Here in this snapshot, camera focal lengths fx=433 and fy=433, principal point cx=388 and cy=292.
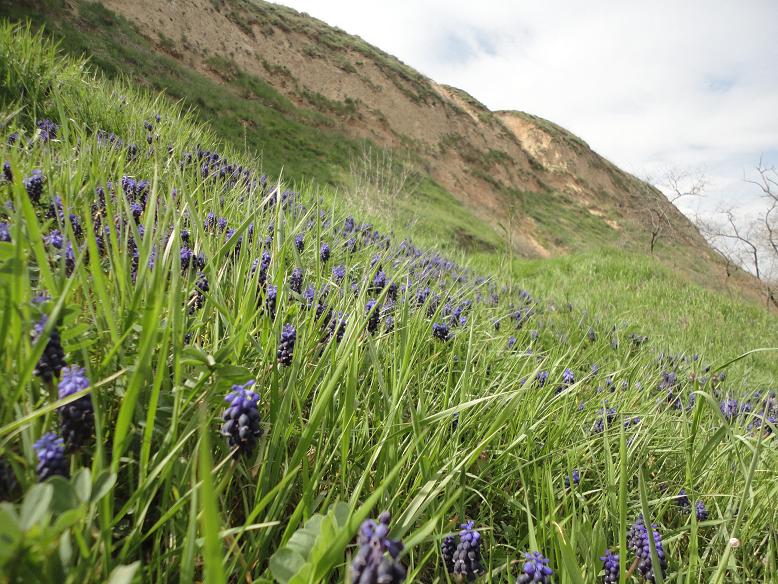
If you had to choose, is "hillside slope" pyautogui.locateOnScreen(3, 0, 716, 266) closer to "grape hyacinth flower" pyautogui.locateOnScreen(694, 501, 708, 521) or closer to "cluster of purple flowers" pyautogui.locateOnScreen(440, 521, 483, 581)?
"grape hyacinth flower" pyautogui.locateOnScreen(694, 501, 708, 521)

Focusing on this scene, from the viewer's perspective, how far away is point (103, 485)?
64cm

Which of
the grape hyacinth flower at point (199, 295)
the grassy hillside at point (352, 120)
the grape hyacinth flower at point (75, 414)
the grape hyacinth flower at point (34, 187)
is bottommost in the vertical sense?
the grape hyacinth flower at point (75, 414)

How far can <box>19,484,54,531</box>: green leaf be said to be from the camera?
Answer: 0.53 metres

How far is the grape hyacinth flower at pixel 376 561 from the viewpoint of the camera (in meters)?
0.58

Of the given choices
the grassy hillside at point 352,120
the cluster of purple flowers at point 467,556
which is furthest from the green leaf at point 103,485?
the grassy hillside at point 352,120

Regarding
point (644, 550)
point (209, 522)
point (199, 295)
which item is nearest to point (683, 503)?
point (644, 550)

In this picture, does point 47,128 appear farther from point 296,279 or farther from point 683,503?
point 683,503

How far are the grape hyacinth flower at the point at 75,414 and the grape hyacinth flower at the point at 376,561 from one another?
488 mm

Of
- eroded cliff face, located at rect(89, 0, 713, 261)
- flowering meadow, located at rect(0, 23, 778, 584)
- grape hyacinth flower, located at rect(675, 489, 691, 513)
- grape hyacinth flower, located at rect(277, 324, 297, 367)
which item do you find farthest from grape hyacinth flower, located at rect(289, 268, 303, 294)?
eroded cliff face, located at rect(89, 0, 713, 261)

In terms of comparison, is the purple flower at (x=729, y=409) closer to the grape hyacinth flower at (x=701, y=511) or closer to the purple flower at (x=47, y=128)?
the grape hyacinth flower at (x=701, y=511)

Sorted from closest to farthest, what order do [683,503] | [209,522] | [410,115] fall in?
[209,522] → [683,503] → [410,115]

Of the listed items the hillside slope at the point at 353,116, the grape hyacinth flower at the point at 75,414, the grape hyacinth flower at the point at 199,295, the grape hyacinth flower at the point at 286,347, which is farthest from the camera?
the hillside slope at the point at 353,116

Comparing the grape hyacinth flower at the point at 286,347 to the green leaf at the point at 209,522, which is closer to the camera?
the green leaf at the point at 209,522

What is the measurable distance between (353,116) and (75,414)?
2968cm
